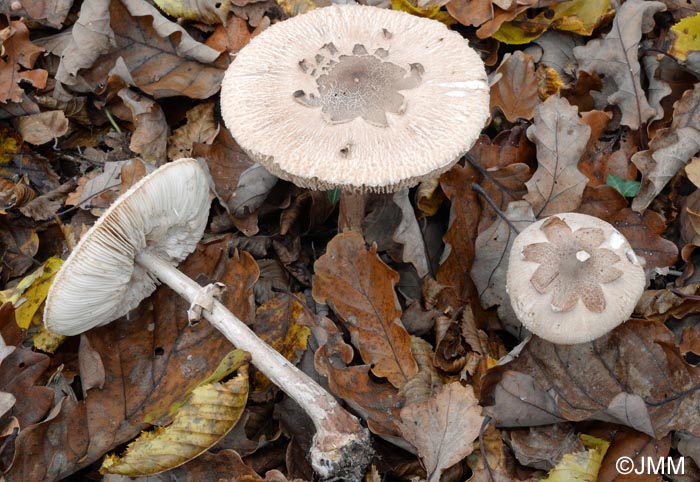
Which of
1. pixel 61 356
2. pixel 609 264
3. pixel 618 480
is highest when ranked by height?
pixel 609 264

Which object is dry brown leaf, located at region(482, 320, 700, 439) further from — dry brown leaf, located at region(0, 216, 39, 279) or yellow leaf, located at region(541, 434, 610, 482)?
dry brown leaf, located at region(0, 216, 39, 279)

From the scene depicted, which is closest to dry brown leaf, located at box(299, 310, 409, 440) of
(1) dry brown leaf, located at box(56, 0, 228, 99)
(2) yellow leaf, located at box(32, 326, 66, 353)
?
(2) yellow leaf, located at box(32, 326, 66, 353)

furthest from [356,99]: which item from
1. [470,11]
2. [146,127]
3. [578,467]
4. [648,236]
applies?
[578,467]

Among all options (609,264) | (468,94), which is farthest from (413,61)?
(609,264)

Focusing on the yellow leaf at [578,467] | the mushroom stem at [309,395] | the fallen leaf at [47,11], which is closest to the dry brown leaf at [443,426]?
the mushroom stem at [309,395]

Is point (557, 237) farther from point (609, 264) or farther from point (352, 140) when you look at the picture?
point (352, 140)

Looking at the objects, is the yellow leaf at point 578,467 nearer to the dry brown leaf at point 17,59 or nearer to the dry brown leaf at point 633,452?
the dry brown leaf at point 633,452
